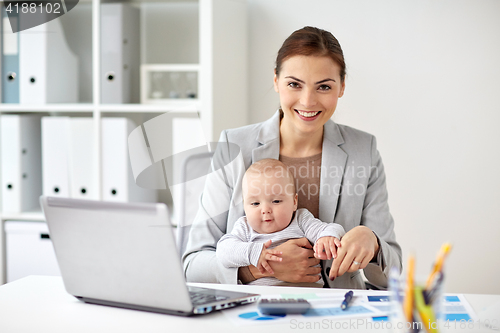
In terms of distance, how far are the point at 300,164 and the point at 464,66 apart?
2.97 feet

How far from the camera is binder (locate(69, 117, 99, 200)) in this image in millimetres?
1887

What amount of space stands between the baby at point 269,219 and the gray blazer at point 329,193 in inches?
2.7

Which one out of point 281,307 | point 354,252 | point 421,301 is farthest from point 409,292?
point 354,252

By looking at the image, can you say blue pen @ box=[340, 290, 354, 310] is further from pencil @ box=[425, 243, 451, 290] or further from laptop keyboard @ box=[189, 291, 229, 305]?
pencil @ box=[425, 243, 451, 290]

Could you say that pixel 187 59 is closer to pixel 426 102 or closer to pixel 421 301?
pixel 426 102

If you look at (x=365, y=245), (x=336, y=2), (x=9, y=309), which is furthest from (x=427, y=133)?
(x=9, y=309)

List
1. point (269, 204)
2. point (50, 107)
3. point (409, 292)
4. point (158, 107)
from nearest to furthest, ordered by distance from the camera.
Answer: point (409, 292) < point (269, 204) < point (158, 107) < point (50, 107)

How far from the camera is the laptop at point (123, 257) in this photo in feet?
2.37

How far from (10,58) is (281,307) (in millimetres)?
1690

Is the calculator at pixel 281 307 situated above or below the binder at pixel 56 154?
below

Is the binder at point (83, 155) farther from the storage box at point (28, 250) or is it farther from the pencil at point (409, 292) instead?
the pencil at point (409, 292)

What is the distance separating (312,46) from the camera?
1312 millimetres

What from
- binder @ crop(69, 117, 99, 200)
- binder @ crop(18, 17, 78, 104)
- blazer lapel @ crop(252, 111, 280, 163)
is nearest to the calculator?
blazer lapel @ crop(252, 111, 280, 163)

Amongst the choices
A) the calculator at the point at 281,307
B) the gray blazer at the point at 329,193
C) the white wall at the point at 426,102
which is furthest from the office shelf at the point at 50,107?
the calculator at the point at 281,307
